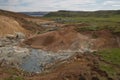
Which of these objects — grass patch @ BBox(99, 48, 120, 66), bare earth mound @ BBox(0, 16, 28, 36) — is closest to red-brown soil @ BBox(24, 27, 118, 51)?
grass patch @ BBox(99, 48, 120, 66)

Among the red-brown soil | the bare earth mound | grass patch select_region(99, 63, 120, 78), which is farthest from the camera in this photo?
the bare earth mound

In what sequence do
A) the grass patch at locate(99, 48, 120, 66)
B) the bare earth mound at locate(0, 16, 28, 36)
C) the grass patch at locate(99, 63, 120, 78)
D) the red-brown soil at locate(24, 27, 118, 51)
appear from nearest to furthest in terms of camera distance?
the grass patch at locate(99, 63, 120, 78), the grass patch at locate(99, 48, 120, 66), the red-brown soil at locate(24, 27, 118, 51), the bare earth mound at locate(0, 16, 28, 36)

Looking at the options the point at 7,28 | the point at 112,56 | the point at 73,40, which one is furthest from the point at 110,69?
the point at 7,28

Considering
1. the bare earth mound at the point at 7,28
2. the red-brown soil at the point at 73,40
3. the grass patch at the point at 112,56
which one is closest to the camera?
the grass patch at the point at 112,56

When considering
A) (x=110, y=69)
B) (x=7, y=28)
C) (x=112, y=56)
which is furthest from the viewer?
(x=7, y=28)

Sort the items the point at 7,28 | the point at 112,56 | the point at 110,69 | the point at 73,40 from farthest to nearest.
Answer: the point at 7,28 → the point at 73,40 → the point at 112,56 → the point at 110,69

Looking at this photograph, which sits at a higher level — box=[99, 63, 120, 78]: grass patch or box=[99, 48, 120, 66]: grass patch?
box=[99, 48, 120, 66]: grass patch

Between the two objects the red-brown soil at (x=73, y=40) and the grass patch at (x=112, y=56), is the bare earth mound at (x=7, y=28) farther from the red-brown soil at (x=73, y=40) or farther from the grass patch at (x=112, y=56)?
the grass patch at (x=112, y=56)

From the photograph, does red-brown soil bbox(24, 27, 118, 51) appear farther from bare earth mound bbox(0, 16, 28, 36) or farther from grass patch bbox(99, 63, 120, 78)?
bare earth mound bbox(0, 16, 28, 36)

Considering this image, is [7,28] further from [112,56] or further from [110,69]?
[110,69]

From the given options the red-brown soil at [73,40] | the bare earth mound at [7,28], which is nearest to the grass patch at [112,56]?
the red-brown soil at [73,40]

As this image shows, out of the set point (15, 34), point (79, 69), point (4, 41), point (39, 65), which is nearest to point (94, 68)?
point (79, 69)

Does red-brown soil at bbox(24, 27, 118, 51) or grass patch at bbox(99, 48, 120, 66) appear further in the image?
red-brown soil at bbox(24, 27, 118, 51)
